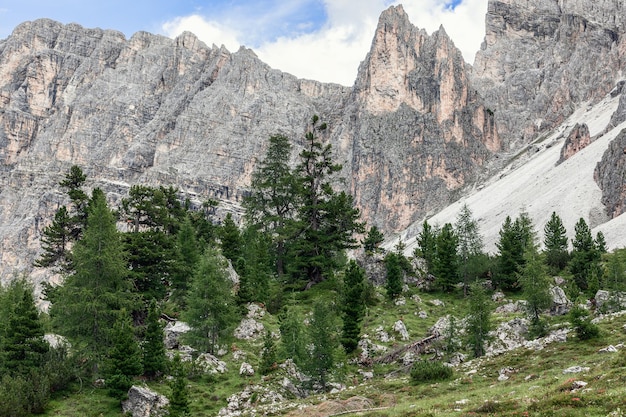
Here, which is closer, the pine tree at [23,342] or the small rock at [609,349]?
the small rock at [609,349]

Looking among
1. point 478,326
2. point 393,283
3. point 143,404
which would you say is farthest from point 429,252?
point 143,404

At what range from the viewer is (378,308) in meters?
55.3

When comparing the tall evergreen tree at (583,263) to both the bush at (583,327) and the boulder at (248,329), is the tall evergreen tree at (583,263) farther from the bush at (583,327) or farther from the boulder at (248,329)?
the boulder at (248,329)

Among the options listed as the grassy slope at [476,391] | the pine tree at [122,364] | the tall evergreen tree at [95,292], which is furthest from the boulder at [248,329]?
the pine tree at [122,364]

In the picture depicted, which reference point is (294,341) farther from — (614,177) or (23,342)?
(614,177)

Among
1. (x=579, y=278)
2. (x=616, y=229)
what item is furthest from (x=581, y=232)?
(x=616, y=229)

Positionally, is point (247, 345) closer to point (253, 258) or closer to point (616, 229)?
point (253, 258)

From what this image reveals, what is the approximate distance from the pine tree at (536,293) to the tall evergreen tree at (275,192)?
3143 cm

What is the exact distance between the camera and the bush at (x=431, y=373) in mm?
30781

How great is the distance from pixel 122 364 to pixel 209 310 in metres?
9.55

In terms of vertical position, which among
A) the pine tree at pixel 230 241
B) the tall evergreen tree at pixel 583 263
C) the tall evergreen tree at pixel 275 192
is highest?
the tall evergreen tree at pixel 275 192

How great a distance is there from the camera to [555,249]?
7438cm

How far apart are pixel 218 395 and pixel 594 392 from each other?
2457cm

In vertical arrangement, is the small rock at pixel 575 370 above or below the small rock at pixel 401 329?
above
